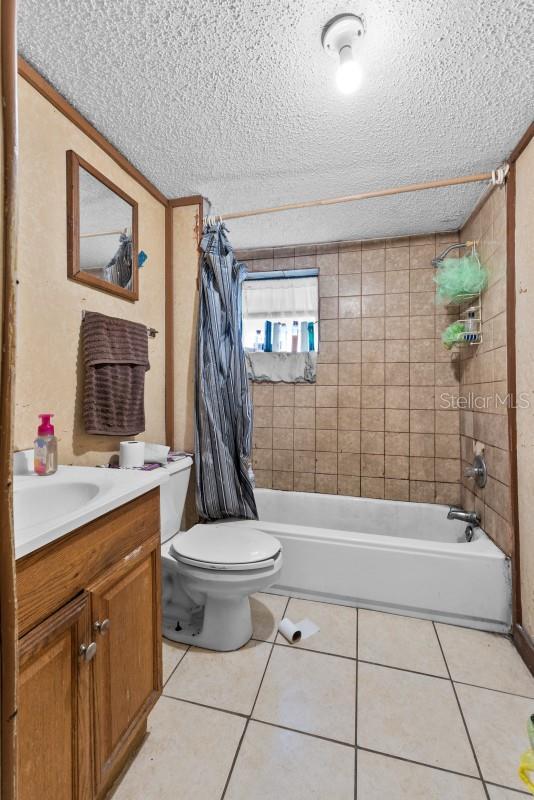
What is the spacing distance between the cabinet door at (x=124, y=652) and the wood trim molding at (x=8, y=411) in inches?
23.0

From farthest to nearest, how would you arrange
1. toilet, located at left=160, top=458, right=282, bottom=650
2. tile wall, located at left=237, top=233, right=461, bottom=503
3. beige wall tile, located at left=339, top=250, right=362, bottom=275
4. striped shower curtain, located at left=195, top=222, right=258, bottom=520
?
beige wall tile, located at left=339, top=250, right=362, bottom=275 < tile wall, located at left=237, top=233, right=461, bottom=503 < striped shower curtain, located at left=195, top=222, right=258, bottom=520 < toilet, located at left=160, top=458, right=282, bottom=650

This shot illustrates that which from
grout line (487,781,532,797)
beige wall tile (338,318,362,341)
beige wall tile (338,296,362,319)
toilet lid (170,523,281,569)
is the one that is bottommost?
grout line (487,781,532,797)

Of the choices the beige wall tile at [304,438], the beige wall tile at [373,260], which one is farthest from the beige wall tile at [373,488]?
the beige wall tile at [373,260]

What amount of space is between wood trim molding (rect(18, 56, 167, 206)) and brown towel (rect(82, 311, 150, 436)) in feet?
2.30

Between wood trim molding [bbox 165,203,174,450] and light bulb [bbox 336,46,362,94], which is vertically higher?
light bulb [bbox 336,46,362,94]

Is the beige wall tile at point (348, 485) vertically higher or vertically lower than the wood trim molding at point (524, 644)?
higher

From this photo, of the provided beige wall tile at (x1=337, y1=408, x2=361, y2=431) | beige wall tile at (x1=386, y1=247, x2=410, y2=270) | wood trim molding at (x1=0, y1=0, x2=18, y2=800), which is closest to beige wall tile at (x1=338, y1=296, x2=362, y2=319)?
beige wall tile at (x1=386, y1=247, x2=410, y2=270)

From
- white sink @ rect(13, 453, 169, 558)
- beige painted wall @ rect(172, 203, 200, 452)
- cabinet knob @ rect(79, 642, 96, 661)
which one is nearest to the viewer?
cabinet knob @ rect(79, 642, 96, 661)

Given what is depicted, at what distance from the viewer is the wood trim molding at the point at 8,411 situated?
→ 308mm

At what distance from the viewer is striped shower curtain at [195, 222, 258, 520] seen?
1886 mm

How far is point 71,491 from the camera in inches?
43.3

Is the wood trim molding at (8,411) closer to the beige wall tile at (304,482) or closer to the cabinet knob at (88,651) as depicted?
the cabinet knob at (88,651)

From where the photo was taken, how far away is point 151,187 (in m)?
1.85

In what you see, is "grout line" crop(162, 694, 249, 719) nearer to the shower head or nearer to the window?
the window
